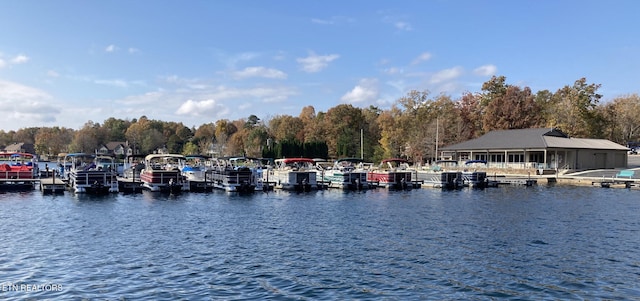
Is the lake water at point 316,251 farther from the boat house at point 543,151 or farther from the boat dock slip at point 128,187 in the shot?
the boat house at point 543,151

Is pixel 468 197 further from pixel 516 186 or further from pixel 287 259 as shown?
pixel 287 259

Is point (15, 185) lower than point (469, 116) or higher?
lower

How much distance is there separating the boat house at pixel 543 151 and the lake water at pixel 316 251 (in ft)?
108

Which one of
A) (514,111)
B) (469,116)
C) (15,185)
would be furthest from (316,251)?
(469,116)

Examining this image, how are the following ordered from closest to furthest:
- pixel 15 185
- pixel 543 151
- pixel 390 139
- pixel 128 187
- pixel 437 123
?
pixel 128 187 < pixel 15 185 < pixel 543 151 < pixel 437 123 < pixel 390 139

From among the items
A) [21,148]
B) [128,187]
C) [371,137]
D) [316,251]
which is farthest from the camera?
[21,148]

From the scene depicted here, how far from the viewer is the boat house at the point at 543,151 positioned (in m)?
63.2

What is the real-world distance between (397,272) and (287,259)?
153 inches

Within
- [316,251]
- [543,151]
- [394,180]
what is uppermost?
[543,151]

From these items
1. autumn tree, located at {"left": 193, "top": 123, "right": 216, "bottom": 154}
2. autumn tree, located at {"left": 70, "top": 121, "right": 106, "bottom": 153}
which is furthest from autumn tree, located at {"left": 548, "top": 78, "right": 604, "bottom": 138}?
autumn tree, located at {"left": 70, "top": 121, "right": 106, "bottom": 153}

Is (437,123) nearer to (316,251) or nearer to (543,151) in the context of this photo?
(543,151)

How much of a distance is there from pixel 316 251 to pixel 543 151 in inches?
2206

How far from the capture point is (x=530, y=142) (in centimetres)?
6431

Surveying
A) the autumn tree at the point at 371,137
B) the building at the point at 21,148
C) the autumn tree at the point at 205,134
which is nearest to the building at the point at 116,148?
the autumn tree at the point at 205,134
